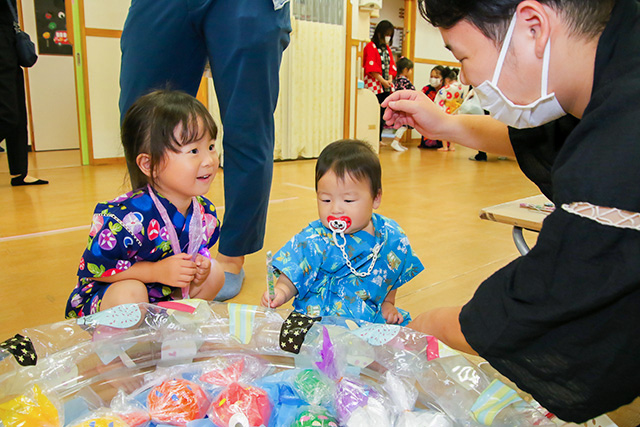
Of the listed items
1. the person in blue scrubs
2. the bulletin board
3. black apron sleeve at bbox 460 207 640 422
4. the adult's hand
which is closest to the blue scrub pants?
the person in blue scrubs

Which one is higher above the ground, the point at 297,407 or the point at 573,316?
the point at 573,316

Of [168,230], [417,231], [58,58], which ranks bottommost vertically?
[417,231]

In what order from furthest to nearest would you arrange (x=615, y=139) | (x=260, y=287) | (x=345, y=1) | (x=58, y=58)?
(x=58, y=58) → (x=345, y=1) → (x=260, y=287) → (x=615, y=139)

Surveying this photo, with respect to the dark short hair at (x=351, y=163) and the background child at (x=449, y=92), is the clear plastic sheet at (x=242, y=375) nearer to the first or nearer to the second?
the dark short hair at (x=351, y=163)

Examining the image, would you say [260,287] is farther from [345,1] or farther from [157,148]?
[345,1]

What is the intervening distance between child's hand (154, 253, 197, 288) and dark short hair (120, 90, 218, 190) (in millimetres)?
203

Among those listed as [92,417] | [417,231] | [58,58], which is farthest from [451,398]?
[58,58]

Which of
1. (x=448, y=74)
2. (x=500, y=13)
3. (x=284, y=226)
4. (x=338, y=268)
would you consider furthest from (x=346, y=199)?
(x=448, y=74)

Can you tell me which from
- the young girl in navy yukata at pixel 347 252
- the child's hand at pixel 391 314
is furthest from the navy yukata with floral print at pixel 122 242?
the child's hand at pixel 391 314

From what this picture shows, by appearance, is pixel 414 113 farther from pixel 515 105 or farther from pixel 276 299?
pixel 276 299

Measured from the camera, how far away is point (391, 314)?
4.10 ft

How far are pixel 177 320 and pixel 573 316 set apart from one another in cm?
67

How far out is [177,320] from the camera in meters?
0.93

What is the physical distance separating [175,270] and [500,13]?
834 mm
